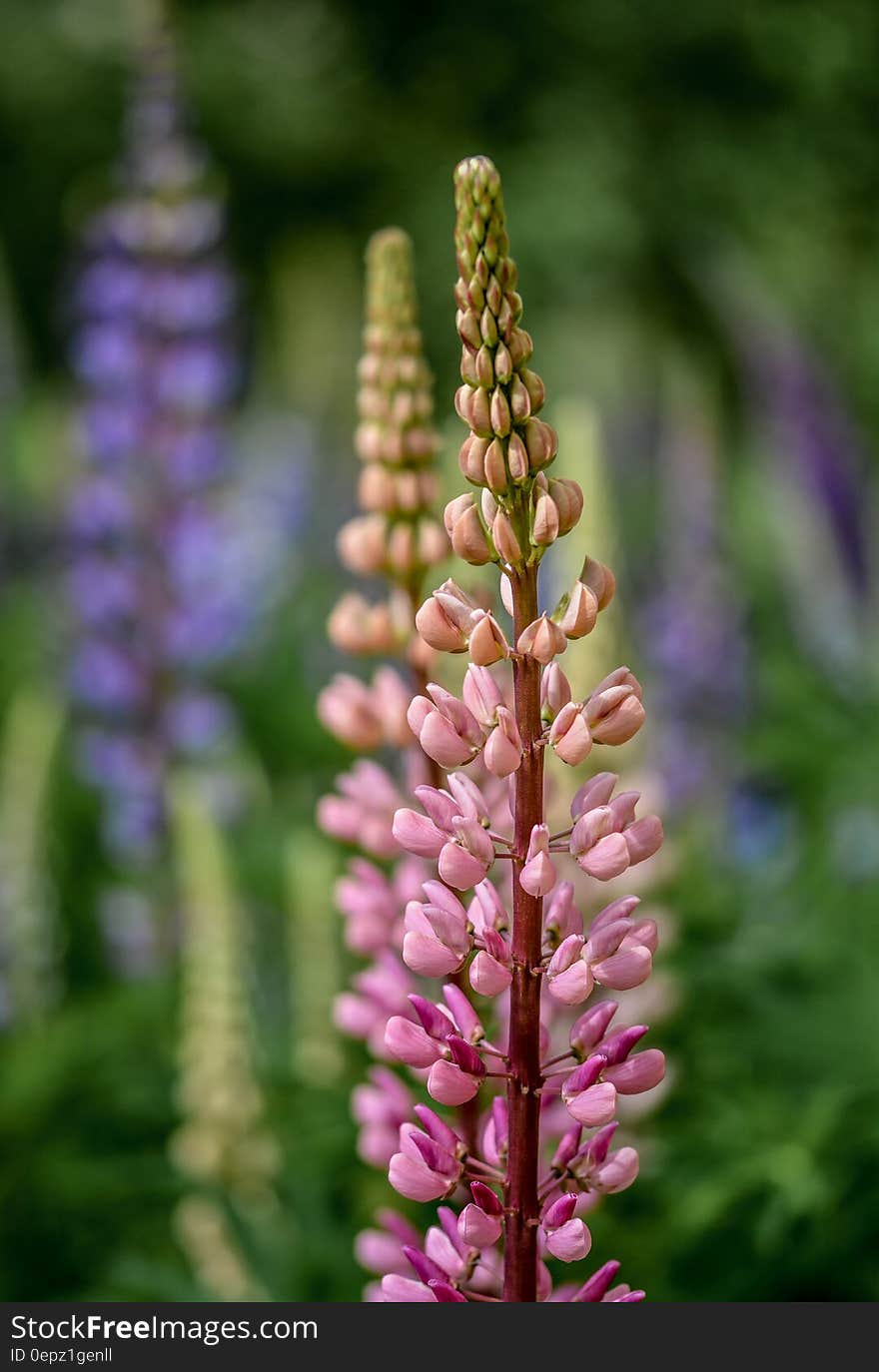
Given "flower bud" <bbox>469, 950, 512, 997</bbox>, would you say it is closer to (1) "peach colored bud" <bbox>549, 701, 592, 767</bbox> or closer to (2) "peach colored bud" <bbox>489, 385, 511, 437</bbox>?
(1) "peach colored bud" <bbox>549, 701, 592, 767</bbox>

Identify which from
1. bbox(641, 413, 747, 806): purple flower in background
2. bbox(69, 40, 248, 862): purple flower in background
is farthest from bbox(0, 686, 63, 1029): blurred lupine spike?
bbox(641, 413, 747, 806): purple flower in background

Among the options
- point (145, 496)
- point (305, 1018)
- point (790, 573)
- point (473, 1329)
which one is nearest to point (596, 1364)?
point (473, 1329)

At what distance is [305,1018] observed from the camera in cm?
157

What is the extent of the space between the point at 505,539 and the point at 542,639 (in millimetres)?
51

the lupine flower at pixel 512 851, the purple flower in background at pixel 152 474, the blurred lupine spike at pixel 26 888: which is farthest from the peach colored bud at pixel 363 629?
the purple flower in background at pixel 152 474

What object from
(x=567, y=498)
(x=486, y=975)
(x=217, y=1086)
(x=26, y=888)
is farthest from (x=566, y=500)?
(x=26, y=888)

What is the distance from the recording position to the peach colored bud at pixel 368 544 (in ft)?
3.19

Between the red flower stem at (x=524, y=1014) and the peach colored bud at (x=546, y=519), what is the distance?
0.02 meters

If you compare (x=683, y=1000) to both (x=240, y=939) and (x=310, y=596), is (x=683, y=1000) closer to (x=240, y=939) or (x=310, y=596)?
(x=240, y=939)

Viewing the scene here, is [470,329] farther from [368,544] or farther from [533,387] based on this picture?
[368,544]

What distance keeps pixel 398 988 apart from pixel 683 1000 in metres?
0.59

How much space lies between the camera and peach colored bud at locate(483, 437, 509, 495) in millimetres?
710

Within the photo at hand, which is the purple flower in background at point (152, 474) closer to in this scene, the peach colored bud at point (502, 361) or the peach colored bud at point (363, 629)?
the peach colored bud at point (363, 629)

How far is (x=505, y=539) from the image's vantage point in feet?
2.31
